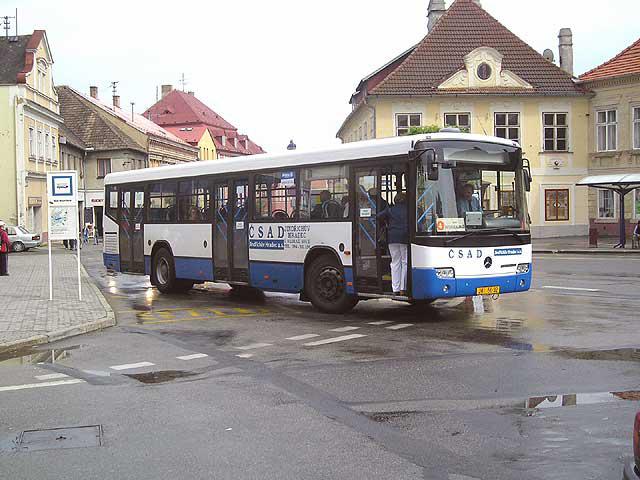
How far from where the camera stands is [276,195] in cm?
1592

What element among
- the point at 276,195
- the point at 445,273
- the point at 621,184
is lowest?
the point at 445,273

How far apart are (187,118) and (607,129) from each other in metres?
75.7

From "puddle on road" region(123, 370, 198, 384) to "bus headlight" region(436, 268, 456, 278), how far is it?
15.7 ft

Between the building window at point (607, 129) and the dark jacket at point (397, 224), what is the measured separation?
3601 cm

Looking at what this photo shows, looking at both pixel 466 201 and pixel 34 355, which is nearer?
pixel 34 355

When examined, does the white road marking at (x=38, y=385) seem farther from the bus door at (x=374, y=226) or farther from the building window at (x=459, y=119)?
the building window at (x=459, y=119)

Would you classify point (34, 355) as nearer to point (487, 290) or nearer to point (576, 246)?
point (487, 290)

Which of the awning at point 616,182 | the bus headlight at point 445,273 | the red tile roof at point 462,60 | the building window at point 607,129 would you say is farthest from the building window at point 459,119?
the bus headlight at point 445,273

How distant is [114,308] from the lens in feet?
55.2

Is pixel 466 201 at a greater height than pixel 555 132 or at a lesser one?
lesser

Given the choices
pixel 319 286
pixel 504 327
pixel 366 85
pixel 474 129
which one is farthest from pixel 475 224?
pixel 366 85

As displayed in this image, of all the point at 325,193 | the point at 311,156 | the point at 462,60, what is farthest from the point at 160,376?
the point at 462,60

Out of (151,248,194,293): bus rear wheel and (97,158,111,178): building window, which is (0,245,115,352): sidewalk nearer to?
(151,248,194,293): bus rear wheel

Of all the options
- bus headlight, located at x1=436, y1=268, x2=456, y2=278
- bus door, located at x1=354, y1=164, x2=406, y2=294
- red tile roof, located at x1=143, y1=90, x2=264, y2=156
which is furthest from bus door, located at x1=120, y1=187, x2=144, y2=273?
red tile roof, located at x1=143, y1=90, x2=264, y2=156
